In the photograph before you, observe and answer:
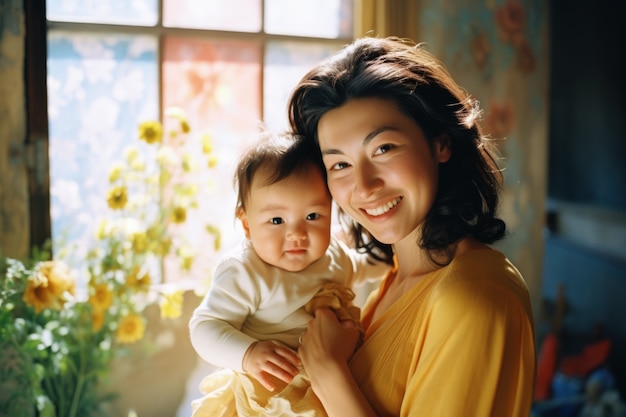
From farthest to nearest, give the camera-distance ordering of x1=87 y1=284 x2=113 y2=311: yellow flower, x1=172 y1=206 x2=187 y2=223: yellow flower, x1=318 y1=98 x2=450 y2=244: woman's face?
1. x1=172 y1=206 x2=187 y2=223: yellow flower
2. x1=87 y1=284 x2=113 y2=311: yellow flower
3. x1=318 y1=98 x2=450 y2=244: woman's face

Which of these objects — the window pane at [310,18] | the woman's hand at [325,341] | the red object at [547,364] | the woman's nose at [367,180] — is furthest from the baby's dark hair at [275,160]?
the red object at [547,364]

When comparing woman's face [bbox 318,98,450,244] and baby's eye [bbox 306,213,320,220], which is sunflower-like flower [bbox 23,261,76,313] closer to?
baby's eye [bbox 306,213,320,220]

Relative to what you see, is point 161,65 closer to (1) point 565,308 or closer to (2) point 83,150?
(2) point 83,150

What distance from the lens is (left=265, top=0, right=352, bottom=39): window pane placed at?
6.93 ft

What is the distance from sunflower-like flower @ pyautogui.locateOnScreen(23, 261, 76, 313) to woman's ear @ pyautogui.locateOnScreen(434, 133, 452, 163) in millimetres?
998

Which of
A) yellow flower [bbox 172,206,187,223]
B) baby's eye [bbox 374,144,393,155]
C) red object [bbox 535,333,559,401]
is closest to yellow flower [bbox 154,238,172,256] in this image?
yellow flower [bbox 172,206,187,223]

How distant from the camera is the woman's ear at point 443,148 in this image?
4.19ft

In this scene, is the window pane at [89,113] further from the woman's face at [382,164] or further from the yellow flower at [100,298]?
the woman's face at [382,164]

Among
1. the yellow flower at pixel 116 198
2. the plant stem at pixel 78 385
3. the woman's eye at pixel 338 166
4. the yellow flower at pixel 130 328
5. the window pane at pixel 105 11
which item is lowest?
the plant stem at pixel 78 385

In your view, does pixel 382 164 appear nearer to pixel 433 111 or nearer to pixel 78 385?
pixel 433 111

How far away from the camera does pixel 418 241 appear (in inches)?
51.4

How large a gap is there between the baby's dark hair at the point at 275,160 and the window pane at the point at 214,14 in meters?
0.79

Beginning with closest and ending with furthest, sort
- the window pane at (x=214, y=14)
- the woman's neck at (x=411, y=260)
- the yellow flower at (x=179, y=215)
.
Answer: the woman's neck at (x=411, y=260)
the yellow flower at (x=179, y=215)
the window pane at (x=214, y=14)

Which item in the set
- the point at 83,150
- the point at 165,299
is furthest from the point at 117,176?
the point at 165,299
